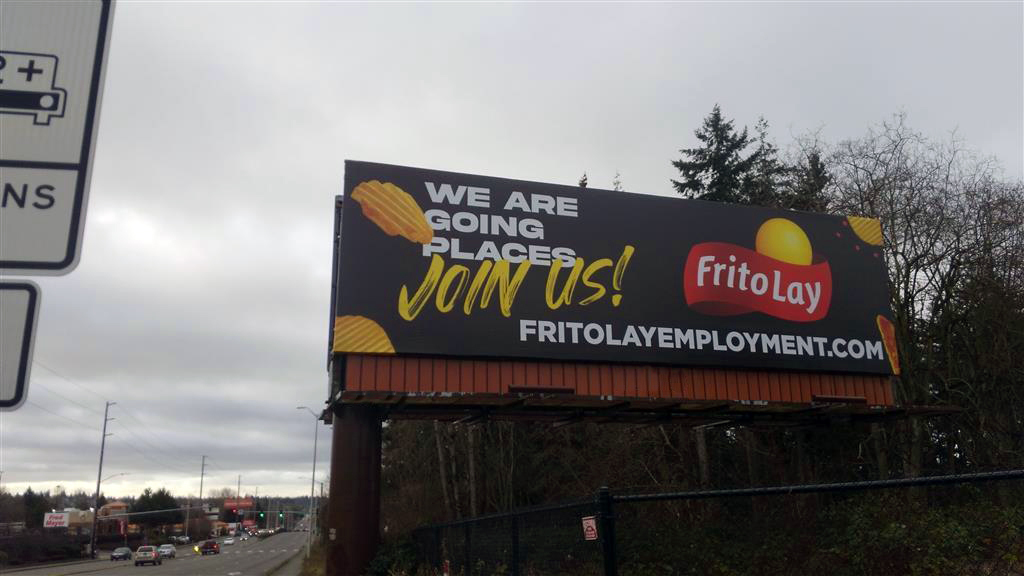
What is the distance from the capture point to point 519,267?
17.8m

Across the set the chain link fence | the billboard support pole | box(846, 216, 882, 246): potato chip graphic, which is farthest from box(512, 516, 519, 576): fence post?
box(846, 216, 882, 246): potato chip graphic

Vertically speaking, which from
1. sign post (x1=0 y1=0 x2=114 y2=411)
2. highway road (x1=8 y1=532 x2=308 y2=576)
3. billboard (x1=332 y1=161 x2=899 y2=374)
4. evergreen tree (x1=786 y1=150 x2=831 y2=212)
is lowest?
highway road (x1=8 y1=532 x2=308 y2=576)

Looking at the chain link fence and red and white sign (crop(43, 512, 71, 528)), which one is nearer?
the chain link fence

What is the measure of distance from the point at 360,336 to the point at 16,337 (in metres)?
14.2

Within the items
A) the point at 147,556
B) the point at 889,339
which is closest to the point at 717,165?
the point at 889,339

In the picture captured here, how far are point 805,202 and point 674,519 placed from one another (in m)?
14.5

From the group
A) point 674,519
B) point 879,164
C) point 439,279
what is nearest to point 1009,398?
point 879,164

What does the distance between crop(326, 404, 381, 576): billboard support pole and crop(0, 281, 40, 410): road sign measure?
1478 centimetres

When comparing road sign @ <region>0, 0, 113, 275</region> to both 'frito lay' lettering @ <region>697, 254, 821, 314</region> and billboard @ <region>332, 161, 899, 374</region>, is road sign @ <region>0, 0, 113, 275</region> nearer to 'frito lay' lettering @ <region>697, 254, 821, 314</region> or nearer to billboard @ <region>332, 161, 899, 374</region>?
billboard @ <region>332, 161, 899, 374</region>

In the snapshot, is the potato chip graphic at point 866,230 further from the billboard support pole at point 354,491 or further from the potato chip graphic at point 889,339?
the billboard support pole at point 354,491

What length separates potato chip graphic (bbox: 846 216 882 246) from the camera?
818 inches

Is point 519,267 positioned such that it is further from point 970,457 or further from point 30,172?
point 30,172

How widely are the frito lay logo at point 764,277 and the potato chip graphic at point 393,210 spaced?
6.25 metres

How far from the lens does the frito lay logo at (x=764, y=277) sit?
18938 millimetres
